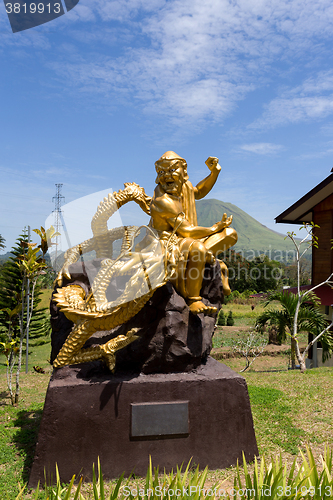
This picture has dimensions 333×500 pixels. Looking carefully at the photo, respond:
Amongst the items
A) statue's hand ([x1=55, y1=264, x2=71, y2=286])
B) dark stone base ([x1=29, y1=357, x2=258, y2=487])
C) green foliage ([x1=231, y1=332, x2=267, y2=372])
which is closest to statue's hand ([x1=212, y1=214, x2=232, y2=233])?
dark stone base ([x1=29, y1=357, x2=258, y2=487])

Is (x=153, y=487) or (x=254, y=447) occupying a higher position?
(x=153, y=487)

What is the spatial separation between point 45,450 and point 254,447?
7.36 feet

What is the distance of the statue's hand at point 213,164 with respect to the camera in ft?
15.5

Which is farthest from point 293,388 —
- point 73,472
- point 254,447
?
point 73,472

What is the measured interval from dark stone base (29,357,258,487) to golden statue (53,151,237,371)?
0.35 meters

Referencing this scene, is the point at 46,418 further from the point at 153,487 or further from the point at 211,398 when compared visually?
the point at 211,398

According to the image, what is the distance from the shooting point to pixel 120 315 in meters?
3.77

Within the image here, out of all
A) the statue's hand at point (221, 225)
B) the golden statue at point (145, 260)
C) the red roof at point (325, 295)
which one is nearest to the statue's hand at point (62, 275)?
the golden statue at point (145, 260)

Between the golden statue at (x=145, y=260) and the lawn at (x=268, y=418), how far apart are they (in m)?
1.23

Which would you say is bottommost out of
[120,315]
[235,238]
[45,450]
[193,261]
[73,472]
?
[73,472]

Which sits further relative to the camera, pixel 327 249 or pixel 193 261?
pixel 327 249

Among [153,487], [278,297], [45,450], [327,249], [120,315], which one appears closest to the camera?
[153,487]

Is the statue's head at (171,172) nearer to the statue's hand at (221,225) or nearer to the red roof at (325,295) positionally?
the statue's hand at (221,225)

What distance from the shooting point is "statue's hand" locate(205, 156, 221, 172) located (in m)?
4.72
